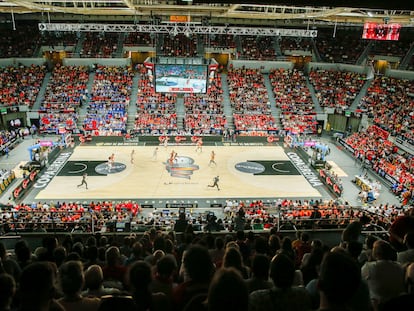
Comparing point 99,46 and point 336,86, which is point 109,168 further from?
point 336,86

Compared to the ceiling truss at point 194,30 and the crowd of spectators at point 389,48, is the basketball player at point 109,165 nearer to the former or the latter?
the ceiling truss at point 194,30

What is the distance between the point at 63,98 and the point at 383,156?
32.0 m

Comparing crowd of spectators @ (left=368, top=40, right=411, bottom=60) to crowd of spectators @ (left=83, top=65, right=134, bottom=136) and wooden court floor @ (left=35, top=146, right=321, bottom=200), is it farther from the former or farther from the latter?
crowd of spectators @ (left=83, top=65, right=134, bottom=136)

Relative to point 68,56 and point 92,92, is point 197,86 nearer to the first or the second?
point 92,92

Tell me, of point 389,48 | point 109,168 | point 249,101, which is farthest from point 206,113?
point 389,48

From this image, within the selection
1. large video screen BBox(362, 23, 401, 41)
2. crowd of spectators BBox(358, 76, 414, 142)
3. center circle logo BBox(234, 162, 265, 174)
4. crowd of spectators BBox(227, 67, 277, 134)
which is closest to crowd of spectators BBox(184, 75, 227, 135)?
crowd of spectators BBox(227, 67, 277, 134)

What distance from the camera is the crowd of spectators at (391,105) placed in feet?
111

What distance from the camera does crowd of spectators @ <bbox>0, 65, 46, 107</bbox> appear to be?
38719 mm

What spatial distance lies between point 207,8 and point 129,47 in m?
21.8

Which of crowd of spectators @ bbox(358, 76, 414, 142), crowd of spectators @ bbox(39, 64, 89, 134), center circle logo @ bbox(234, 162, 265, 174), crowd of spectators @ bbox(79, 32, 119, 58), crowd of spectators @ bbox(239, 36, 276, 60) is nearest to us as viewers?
center circle logo @ bbox(234, 162, 265, 174)

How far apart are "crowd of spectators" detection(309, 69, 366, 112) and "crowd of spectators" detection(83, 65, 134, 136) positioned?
71.6ft

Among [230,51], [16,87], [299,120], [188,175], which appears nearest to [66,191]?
[188,175]

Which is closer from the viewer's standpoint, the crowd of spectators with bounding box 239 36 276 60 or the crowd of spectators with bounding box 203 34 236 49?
the crowd of spectators with bounding box 239 36 276 60

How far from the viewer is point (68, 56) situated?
46.3 meters
